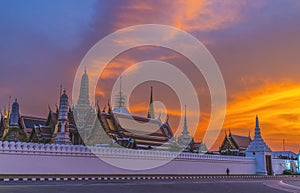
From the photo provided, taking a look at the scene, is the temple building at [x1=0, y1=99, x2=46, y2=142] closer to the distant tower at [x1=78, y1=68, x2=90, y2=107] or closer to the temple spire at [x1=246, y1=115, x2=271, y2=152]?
the distant tower at [x1=78, y1=68, x2=90, y2=107]

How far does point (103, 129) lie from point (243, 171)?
1470 cm

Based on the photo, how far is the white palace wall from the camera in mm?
19188

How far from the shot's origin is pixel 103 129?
4041 centimetres

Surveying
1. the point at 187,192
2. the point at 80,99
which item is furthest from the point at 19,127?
the point at 187,192

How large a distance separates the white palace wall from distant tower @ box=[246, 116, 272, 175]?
334 inches

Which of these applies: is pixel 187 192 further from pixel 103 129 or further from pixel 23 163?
pixel 103 129

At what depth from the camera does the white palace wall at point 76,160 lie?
1919 centimetres

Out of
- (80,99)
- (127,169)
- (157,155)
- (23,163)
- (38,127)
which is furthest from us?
(80,99)

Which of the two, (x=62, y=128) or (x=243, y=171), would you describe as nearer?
(x=62, y=128)

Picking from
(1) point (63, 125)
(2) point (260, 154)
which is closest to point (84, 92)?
(1) point (63, 125)

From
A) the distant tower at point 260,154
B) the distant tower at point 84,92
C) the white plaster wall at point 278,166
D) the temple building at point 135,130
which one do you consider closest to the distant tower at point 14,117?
the distant tower at point 84,92

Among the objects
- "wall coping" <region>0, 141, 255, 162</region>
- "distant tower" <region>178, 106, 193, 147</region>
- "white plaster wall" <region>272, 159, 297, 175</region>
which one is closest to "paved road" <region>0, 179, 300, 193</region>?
"wall coping" <region>0, 141, 255, 162</region>

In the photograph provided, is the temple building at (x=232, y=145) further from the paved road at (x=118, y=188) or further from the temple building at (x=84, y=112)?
the paved road at (x=118, y=188)

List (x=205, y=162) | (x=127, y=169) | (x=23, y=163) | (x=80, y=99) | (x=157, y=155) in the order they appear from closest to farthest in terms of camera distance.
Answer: (x=23, y=163) < (x=127, y=169) < (x=157, y=155) < (x=205, y=162) < (x=80, y=99)
